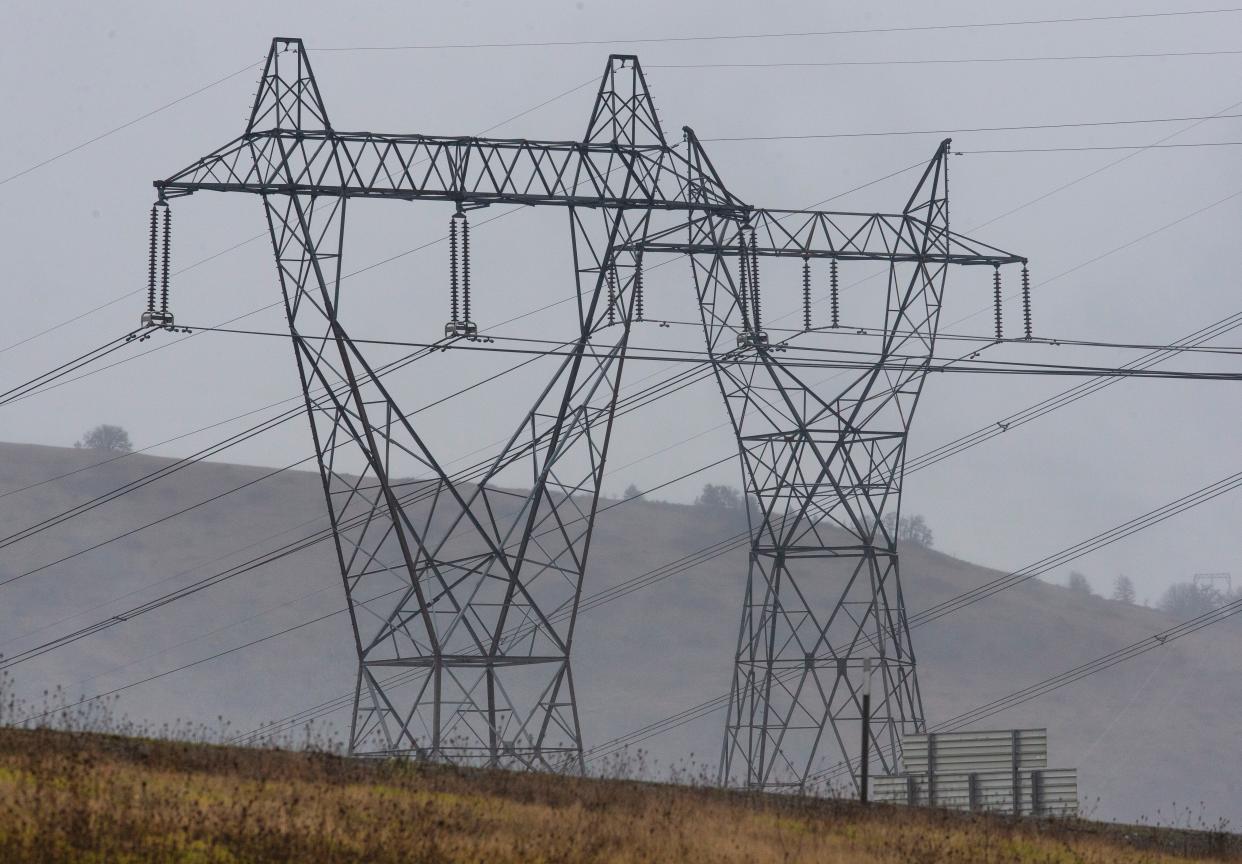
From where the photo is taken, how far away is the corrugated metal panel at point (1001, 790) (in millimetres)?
35094

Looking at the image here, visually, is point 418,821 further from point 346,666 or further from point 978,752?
point 346,666

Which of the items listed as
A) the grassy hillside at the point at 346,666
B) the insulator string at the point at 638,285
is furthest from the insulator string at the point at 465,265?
the grassy hillside at the point at 346,666

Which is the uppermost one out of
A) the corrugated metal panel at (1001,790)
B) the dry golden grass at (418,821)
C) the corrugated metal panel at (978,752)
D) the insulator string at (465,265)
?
the insulator string at (465,265)

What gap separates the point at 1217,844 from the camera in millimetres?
26109

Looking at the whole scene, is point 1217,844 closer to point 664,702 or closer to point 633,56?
point 633,56

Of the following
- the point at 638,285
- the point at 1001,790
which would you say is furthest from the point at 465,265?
the point at 1001,790

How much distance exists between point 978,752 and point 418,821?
2046cm

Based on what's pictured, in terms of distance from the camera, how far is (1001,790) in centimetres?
3559

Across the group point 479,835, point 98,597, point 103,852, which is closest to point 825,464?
point 479,835

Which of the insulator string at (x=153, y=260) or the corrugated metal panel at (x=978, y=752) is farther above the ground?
the insulator string at (x=153, y=260)

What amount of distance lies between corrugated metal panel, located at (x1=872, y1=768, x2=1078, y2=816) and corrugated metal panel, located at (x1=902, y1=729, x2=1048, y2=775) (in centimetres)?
17

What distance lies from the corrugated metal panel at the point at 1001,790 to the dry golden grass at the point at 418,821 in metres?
7.62

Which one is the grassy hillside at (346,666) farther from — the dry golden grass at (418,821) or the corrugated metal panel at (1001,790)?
the dry golden grass at (418,821)

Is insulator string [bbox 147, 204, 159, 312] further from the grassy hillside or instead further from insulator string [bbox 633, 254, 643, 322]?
the grassy hillside
